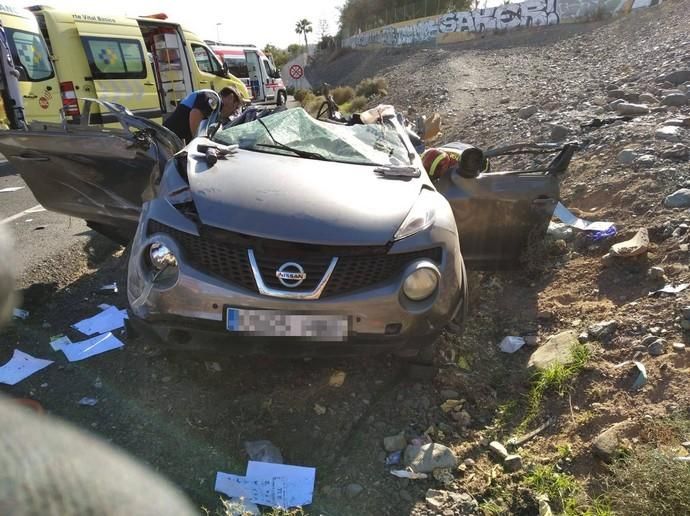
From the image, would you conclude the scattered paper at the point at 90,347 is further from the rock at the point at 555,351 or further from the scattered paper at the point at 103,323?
the rock at the point at 555,351

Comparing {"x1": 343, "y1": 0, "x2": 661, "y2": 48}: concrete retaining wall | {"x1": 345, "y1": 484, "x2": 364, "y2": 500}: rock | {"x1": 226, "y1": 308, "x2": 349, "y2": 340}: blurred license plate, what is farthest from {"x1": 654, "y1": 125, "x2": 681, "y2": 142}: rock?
{"x1": 343, "y1": 0, "x2": 661, "y2": 48}: concrete retaining wall

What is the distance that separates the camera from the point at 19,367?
3182mm

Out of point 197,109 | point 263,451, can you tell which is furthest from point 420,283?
point 197,109

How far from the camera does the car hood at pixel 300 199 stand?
2.56m

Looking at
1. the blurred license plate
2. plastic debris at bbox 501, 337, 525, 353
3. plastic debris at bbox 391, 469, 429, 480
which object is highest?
the blurred license plate

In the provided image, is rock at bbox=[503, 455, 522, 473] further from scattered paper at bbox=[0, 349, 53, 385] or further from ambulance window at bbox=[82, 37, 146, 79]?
ambulance window at bbox=[82, 37, 146, 79]

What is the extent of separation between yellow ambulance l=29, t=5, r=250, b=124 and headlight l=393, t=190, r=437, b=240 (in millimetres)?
8163

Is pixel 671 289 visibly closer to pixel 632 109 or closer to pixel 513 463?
pixel 513 463

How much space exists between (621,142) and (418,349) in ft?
16.0

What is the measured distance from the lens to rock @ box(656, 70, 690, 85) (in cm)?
936

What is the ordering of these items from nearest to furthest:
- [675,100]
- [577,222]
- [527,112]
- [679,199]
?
1. [679,199]
2. [577,222]
3. [675,100]
4. [527,112]

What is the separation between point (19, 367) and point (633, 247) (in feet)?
14.1

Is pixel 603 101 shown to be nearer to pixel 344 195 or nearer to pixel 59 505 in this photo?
pixel 344 195

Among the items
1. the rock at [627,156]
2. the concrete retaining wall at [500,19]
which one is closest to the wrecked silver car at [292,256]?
the rock at [627,156]
